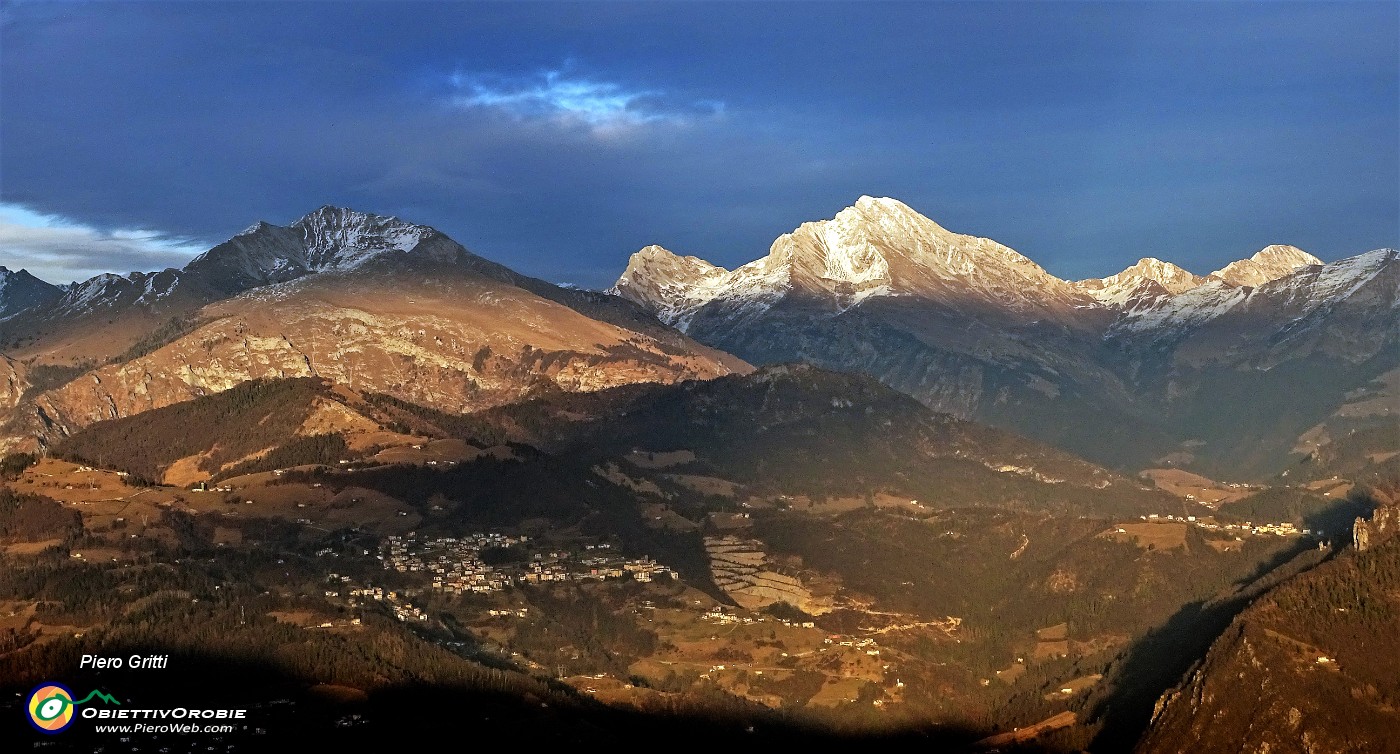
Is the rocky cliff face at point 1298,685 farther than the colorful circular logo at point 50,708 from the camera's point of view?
Yes

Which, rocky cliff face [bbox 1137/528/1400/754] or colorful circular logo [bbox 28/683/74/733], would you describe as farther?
rocky cliff face [bbox 1137/528/1400/754]

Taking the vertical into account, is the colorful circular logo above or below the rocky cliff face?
below

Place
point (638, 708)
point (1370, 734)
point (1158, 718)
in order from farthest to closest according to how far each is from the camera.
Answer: point (638, 708), point (1158, 718), point (1370, 734)

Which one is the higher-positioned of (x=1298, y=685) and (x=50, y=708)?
(x=1298, y=685)

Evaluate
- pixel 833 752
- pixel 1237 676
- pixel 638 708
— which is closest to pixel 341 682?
pixel 638 708

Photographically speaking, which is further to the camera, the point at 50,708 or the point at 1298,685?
the point at 1298,685

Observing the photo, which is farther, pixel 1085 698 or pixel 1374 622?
pixel 1085 698

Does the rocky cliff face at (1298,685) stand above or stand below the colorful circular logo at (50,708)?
above

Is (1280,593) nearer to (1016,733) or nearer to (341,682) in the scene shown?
(1016,733)
